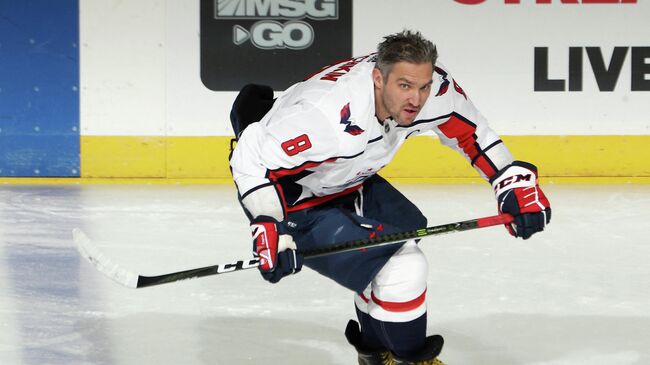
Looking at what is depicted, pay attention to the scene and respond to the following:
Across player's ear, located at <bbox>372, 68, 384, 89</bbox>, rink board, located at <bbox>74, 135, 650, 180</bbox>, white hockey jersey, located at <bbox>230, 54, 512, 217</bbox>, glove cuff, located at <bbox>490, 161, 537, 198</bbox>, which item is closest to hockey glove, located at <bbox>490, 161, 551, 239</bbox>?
glove cuff, located at <bbox>490, 161, 537, 198</bbox>

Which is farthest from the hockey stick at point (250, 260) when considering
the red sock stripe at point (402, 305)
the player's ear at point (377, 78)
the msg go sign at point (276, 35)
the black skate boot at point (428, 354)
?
the msg go sign at point (276, 35)

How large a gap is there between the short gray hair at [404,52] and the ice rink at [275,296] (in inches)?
34.9

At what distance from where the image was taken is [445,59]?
22.0ft

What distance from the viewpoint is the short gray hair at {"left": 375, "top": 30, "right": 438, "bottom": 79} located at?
2.66 m

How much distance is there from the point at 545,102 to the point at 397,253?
4165mm

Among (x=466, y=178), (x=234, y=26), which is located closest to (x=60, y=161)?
(x=234, y=26)

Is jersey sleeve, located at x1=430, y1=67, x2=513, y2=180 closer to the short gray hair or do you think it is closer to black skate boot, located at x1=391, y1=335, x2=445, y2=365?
the short gray hair

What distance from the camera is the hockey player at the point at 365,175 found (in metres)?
2.66

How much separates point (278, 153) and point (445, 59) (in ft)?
13.7

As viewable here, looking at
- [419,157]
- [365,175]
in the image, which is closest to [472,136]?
[365,175]

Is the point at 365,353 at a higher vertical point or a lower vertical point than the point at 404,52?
lower

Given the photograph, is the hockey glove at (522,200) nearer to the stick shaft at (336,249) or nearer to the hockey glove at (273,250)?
the stick shaft at (336,249)

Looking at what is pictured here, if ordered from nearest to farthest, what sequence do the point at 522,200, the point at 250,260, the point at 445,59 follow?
the point at 250,260, the point at 522,200, the point at 445,59

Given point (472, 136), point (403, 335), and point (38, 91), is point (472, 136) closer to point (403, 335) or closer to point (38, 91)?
point (403, 335)
